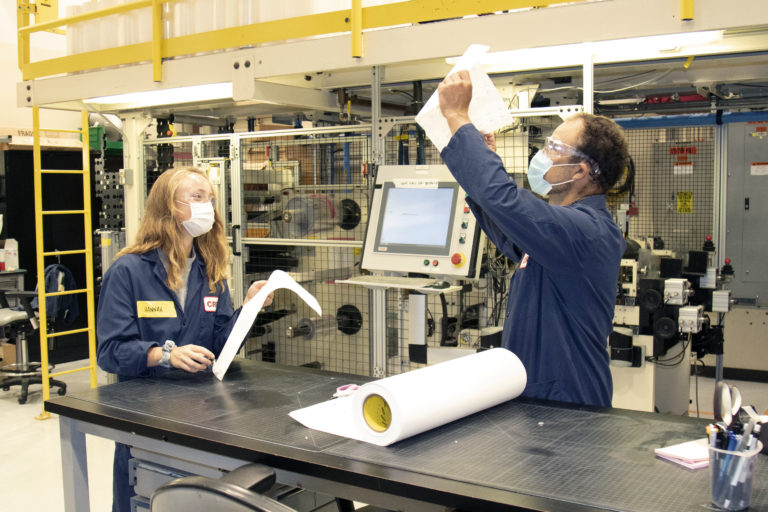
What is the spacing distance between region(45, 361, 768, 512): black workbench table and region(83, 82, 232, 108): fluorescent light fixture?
2.00 metres

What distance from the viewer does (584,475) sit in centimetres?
145

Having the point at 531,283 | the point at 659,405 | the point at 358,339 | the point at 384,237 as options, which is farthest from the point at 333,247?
the point at 531,283

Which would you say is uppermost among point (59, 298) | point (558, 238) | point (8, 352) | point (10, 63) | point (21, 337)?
point (10, 63)

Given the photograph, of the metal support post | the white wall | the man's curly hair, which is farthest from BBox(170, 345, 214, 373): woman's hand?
the white wall

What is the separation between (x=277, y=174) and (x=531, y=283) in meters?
3.50

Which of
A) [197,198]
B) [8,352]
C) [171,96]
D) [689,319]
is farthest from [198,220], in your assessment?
[8,352]

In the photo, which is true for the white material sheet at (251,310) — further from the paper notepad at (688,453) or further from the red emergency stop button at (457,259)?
the red emergency stop button at (457,259)

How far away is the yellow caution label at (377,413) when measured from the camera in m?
1.68

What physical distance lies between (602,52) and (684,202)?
4.14m

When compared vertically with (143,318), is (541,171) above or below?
above

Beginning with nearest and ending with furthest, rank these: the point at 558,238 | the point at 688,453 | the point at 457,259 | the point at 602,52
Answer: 1. the point at 688,453
2. the point at 558,238
3. the point at 602,52
4. the point at 457,259

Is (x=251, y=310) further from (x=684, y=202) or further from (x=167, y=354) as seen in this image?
(x=684, y=202)

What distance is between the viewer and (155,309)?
247cm

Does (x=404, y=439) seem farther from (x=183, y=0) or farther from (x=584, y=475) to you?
(x=183, y=0)
